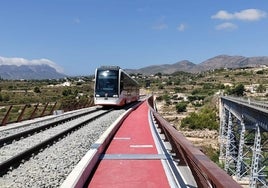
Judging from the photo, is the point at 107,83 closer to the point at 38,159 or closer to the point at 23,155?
the point at 23,155

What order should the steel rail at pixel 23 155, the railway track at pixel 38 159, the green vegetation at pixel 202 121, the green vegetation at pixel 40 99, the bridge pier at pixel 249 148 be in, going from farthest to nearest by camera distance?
the green vegetation at pixel 202 121, the green vegetation at pixel 40 99, the bridge pier at pixel 249 148, the steel rail at pixel 23 155, the railway track at pixel 38 159

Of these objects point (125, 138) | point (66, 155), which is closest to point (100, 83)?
point (125, 138)

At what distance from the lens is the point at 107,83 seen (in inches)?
1470

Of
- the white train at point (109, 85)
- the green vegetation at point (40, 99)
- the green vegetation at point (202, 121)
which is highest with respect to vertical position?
the white train at point (109, 85)

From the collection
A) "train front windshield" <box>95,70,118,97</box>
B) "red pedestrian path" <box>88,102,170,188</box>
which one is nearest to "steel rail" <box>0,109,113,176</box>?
"red pedestrian path" <box>88,102,170,188</box>

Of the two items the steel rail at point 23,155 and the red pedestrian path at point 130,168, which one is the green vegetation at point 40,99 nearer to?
the steel rail at point 23,155

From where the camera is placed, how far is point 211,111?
106312 mm

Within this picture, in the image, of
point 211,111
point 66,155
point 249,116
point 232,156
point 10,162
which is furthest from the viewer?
point 211,111

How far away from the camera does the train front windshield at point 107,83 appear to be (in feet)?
122

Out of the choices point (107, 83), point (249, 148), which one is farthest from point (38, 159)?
point (249, 148)

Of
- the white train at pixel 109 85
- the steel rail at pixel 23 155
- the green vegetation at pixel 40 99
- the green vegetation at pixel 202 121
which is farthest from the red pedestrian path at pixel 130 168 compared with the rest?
the green vegetation at pixel 202 121

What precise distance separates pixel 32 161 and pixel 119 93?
86.5 feet

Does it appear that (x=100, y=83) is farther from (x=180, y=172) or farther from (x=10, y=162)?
(x=180, y=172)

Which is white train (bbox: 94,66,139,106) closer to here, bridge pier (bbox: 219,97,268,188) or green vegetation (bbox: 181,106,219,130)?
bridge pier (bbox: 219,97,268,188)
